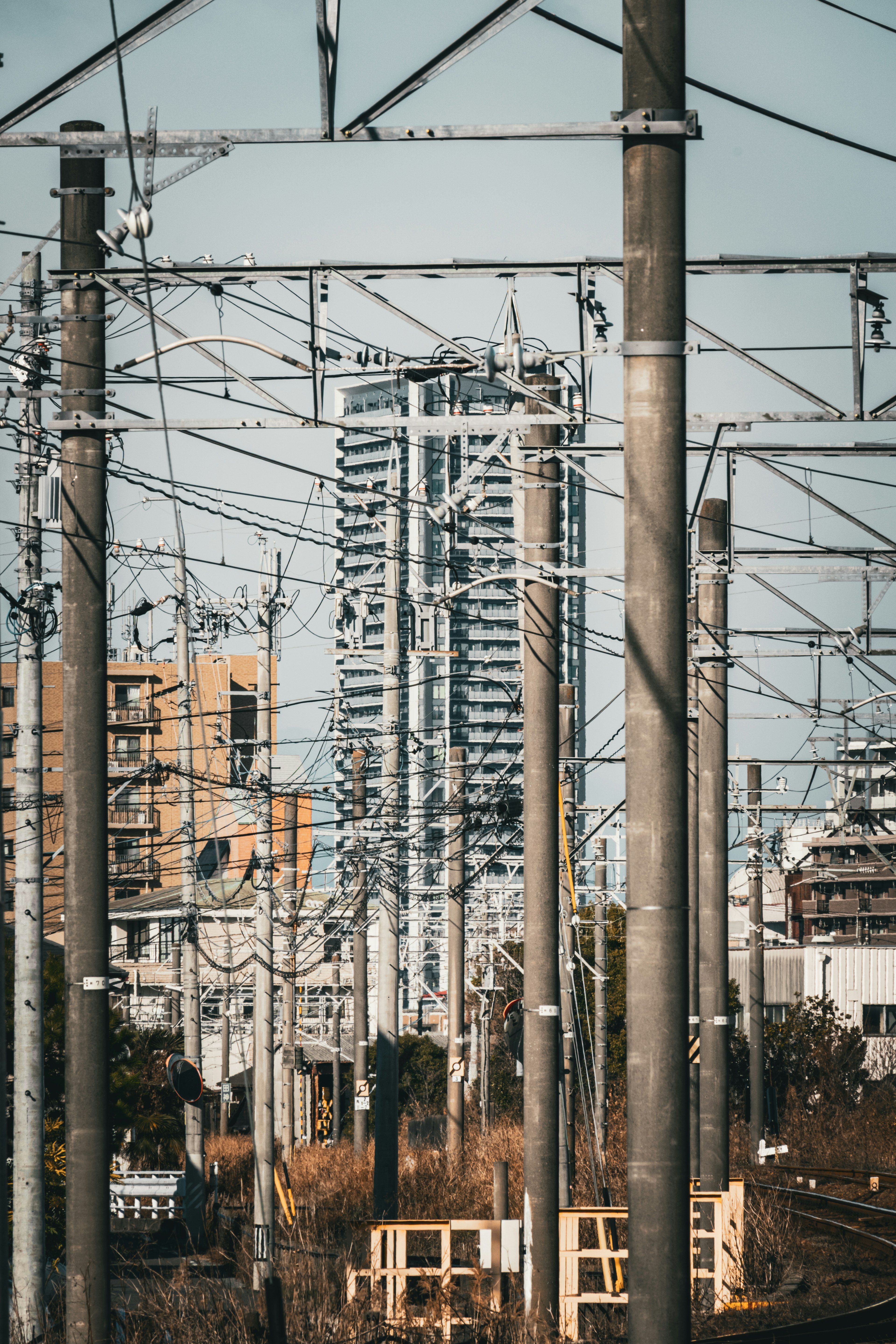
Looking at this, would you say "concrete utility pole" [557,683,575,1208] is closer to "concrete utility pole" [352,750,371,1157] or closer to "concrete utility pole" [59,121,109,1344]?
"concrete utility pole" [352,750,371,1157]

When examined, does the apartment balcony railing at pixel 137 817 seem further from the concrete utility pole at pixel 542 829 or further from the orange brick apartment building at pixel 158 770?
the concrete utility pole at pixel 542 829

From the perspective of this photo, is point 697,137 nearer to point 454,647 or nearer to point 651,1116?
point 651,1116

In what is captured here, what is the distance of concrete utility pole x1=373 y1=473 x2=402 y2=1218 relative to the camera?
70.6ft

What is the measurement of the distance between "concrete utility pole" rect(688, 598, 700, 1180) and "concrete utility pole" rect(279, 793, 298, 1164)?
677cm

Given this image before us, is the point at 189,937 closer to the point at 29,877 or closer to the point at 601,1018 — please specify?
the point at 601,1018

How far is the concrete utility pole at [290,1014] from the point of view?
2988 centimetres

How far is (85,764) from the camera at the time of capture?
10.4m

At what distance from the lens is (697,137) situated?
6738 millimetres

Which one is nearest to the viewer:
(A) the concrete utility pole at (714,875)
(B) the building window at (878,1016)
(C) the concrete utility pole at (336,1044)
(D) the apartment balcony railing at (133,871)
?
(A) the concrete utility pole at (714,875)

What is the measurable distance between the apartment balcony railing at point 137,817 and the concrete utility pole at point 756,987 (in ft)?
127

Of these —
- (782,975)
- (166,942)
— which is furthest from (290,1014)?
(782,975)

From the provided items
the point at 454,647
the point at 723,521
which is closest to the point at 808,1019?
the point at 723,521

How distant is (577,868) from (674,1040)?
32.0m

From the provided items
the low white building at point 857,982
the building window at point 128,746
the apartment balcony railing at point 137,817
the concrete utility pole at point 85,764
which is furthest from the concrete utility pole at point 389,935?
the building window at point 128,746
